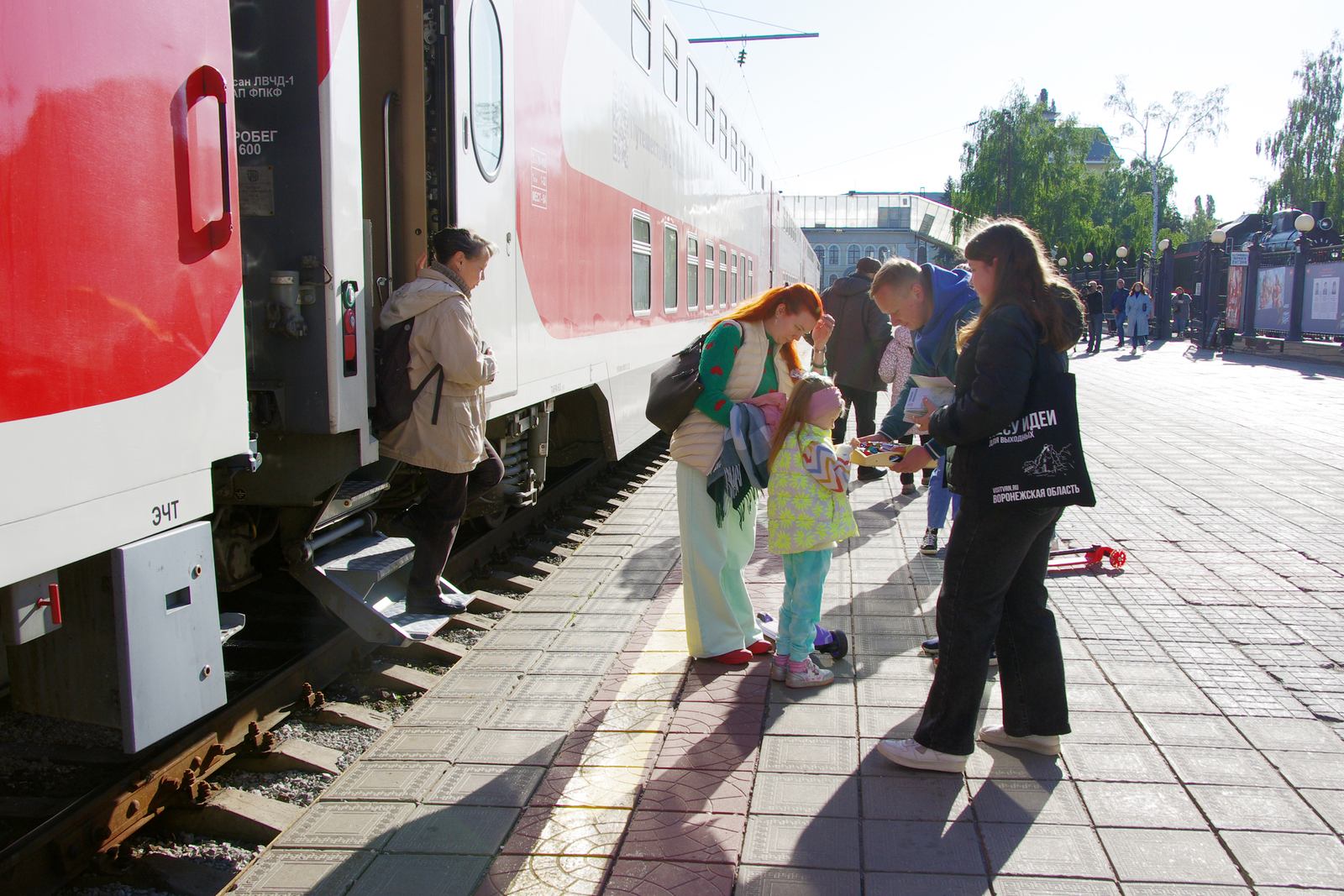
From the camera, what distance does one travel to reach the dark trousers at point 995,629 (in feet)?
12.2

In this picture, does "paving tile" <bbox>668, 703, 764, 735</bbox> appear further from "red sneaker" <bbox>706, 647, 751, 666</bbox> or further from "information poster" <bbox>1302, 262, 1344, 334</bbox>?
"information poster" <bbox>1302, 262, 1344, 334</bbox>

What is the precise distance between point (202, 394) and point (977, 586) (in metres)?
2.40

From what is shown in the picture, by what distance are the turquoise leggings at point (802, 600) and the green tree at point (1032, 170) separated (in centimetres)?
5558

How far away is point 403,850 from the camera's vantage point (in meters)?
3.33

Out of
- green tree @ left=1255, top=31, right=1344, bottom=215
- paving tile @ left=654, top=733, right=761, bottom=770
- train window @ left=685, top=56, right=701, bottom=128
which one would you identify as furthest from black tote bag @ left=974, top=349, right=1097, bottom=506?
green tree @ left=1255, top=31, right=1344, bottom=215

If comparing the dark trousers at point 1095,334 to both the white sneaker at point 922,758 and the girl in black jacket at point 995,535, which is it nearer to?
the girl in black jacket at point 995,535

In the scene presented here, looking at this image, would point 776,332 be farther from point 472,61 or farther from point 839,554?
point 839,554

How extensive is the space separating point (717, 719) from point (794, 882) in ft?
4.00

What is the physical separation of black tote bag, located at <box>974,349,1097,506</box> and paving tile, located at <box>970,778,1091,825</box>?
35.6 inches

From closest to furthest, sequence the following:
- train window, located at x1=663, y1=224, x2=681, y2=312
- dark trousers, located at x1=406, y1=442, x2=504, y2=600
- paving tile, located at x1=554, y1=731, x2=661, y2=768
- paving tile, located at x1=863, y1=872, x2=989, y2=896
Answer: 1. paving tile, located at x1=863, y1=872, x2=989, y2=896
2. paving tile, located at x1=554, y1=731, x2=661, y2=768
3. dark trousers, located at x1=406, y1=442, x2=504, y2=600
4. train window, located at x1=663, y1=224, x2=681, y2=312

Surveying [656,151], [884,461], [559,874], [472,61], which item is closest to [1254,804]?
[884,461]

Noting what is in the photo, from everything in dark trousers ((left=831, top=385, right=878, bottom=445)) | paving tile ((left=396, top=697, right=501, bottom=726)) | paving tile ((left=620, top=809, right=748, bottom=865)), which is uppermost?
dark trousers ((left=831, top=385, right=878, bottom=445))

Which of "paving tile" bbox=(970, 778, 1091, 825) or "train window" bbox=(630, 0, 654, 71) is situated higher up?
"train window" bbox=(630, 0, 654, 71)

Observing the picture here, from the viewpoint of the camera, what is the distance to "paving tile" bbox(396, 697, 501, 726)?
4.36m
